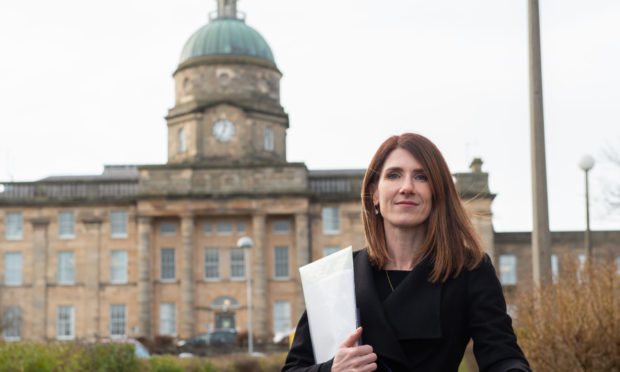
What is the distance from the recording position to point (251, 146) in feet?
198

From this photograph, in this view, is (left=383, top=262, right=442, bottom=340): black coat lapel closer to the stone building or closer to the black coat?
the black coat

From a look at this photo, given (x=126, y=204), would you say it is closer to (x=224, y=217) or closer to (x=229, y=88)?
(x=224, y=217)

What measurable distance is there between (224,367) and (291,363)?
17729 millimetres

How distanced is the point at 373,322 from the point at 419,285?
0.74ft

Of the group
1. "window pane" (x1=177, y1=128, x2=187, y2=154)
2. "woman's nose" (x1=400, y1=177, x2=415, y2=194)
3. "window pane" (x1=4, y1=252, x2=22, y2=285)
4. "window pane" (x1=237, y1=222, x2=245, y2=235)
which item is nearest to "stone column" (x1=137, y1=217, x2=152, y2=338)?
"window pane" (x1=237, y1=222, x2=245, y2=235)

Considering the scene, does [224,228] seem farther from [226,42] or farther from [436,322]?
[436,322]

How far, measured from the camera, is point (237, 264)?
56.8 m

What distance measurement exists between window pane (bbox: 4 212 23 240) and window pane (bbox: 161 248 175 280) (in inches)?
360

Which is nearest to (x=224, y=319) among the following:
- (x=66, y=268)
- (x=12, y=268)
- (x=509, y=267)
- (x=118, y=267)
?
(x=118, y=267)

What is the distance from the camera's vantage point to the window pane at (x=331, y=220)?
2277 inches

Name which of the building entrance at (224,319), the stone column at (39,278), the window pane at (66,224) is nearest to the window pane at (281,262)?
the building entrance at (224,319)

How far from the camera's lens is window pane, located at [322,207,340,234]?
2277 inches

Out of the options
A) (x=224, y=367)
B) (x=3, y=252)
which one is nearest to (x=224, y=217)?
(x=3, y=252)

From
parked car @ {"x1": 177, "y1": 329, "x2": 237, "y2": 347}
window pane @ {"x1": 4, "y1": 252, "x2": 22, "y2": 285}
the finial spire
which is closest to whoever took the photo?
parked car @ {"x1": 177, "y1": 329, "x2": 237, "y2": 347}
